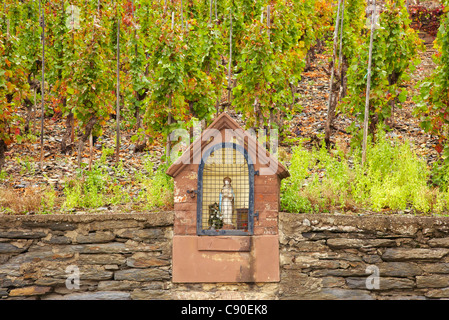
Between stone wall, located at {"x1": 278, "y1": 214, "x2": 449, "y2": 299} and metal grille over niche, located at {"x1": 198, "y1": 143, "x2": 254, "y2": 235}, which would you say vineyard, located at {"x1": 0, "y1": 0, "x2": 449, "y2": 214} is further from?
metal grille over niche, located at {"x1": 198, "y1": 143, "x2": 254, "y2": 235}

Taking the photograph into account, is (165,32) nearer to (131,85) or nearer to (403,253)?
(131,85)

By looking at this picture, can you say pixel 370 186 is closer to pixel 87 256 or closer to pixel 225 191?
pixel 225 191

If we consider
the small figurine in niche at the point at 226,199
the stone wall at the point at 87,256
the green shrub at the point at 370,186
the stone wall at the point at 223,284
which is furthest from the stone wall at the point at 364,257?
the stone wall at the point at 87,256

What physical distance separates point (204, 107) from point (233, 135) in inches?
124

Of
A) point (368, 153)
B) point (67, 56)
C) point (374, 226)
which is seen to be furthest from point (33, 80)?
point (374, 226)

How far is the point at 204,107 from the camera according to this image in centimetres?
949

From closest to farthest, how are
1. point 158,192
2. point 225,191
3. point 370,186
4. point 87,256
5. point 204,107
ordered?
1. point 225,191
2. point 87,256
3. point 158,192
4. point 370,186
5. point 204,107

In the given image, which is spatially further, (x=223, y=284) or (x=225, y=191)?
(x=225, y=191)

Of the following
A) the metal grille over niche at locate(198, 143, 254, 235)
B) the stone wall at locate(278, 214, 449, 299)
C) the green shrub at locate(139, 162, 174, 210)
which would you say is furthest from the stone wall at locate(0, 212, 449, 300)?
the green shrub at locate(139, 162, 174, 210)

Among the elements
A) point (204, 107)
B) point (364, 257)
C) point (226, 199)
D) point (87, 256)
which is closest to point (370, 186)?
point (364, 257)

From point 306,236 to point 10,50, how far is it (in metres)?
6.18

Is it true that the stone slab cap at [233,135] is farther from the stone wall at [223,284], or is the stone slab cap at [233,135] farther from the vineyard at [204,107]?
the vineyard at [204,107]

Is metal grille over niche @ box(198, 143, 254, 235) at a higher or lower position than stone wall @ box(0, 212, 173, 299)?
higher

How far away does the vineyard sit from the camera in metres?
7.70
